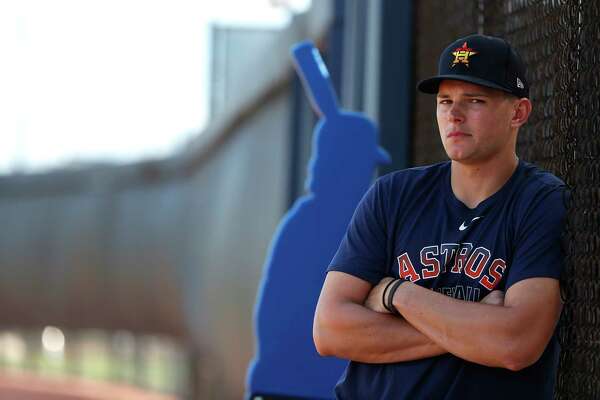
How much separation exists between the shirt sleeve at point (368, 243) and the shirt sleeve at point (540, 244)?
346mm

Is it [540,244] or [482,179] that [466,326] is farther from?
[482,179]

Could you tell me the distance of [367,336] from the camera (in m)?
2.75

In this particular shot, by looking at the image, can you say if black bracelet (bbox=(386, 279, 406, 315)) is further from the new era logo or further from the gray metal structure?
the gray metal structure

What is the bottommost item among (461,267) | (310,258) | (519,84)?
(310,258)

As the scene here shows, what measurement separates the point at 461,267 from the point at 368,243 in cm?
27

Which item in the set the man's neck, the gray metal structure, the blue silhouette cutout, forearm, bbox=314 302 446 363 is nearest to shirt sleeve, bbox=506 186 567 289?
the man's neck

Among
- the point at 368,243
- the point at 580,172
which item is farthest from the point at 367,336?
the point at 580,172

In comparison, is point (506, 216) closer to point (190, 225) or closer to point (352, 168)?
point (352, 168)

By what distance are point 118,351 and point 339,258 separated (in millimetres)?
20474

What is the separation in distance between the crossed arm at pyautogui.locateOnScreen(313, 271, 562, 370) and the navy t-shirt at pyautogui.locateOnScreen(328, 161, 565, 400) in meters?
0.03

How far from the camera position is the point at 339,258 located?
9.58 ft

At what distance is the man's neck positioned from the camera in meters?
2.75

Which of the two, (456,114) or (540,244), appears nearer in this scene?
(540,244)

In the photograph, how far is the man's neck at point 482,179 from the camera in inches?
108
